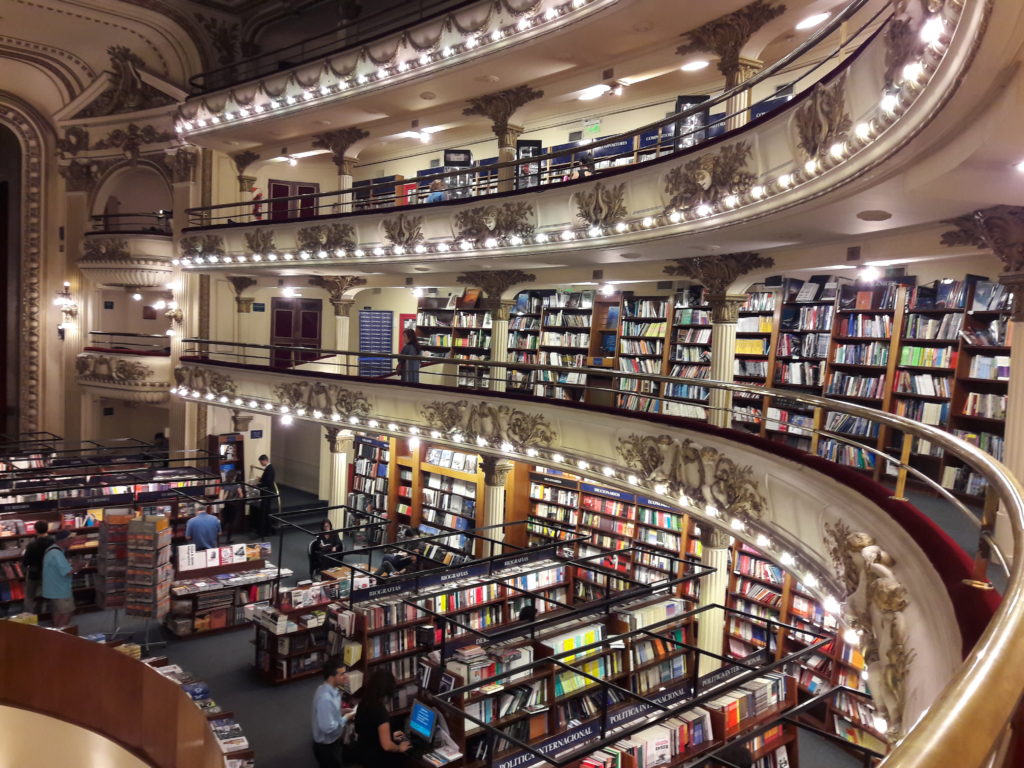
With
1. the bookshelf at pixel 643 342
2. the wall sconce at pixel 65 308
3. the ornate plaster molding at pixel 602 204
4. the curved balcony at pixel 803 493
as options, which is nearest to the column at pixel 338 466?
the curved balcony at pixel 803 493

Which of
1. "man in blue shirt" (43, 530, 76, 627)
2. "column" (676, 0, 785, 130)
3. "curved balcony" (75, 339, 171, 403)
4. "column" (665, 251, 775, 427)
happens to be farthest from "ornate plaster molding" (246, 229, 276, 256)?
"column" (676, 0, 785, 130)

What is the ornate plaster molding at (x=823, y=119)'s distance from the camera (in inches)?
185

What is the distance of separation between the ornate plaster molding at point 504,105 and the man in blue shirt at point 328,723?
28.4ft

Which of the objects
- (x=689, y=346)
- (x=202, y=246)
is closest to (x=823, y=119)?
(x=689, y=346)

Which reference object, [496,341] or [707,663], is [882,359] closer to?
[707,663]

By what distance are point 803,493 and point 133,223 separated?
734 inches

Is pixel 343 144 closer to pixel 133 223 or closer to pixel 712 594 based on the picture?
pixel 133 223

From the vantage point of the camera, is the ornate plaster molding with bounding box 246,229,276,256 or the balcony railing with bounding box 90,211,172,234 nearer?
the ornate plaster molding with bounding box 246,229,276,256

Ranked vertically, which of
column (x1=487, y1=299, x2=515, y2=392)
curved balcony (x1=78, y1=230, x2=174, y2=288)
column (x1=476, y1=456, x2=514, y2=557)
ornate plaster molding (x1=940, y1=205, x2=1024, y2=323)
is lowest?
column (x1=476, y1=456, x2=514, y2=557)

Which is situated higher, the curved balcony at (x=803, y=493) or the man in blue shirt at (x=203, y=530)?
the curved balcony at (x=803, y=493)

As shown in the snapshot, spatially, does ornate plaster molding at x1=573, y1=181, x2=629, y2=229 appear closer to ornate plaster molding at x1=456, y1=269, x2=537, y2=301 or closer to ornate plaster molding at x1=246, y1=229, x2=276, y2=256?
ornate plaster molding at x1=456, y1=269, x2=537, y2=301

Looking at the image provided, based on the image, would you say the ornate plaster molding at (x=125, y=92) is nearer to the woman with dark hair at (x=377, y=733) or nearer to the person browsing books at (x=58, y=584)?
the person browsing books at (x=58, y=584)

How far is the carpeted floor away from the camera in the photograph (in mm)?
7070

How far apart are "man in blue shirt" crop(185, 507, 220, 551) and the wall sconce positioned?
385 inches
